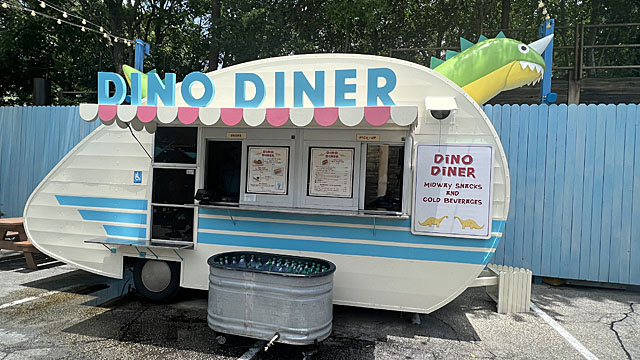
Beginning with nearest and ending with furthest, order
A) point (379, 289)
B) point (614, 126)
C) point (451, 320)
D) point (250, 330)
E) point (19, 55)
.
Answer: point (250, 330) → point (379, 289) → point (451, 320) → point (614, 126) → point (19, 55)

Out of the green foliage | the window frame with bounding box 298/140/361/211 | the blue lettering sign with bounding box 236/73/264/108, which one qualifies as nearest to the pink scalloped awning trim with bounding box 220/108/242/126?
the blue lettering sign with bounding box 236/73/264/108

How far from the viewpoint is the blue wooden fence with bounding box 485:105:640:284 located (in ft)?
22.1

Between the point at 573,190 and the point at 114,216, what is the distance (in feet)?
23.4

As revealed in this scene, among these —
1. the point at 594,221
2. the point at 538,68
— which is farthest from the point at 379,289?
the point at 594,221

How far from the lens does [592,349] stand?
15.4 feet

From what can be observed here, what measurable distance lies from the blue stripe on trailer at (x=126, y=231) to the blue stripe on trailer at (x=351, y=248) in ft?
2.72

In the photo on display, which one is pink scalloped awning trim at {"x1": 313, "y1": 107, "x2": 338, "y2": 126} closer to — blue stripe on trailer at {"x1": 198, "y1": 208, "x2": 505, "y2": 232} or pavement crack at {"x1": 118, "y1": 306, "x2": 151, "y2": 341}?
blue stripe on trailer at {"x1": 198, "y1": 208, "x2": 505, "y2": 232}

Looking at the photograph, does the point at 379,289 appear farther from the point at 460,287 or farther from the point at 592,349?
the point at 592,349

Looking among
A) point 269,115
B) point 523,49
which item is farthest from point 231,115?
point 523,49

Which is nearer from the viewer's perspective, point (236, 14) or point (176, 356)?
point (176, 356)

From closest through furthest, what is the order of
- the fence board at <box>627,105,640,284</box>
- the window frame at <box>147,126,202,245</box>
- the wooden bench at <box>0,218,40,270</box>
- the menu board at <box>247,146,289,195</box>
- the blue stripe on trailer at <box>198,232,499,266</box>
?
1. the blue stripe on trailer at <box>198,232,499,266</box>
2. the menu board at <box>247,146,289,195</box>
3. the window frame at <box>147,126,202,245</box>
4. the fence board at <box>627,105,640,284</box>
5. the wooden bench at <box>0,218,40,270</box>

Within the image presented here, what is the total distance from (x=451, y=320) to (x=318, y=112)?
131 inches

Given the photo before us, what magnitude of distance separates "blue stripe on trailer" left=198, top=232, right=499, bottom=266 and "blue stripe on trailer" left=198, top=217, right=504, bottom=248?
0.30 ft

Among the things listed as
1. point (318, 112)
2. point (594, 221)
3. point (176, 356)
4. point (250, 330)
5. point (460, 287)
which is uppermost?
point (318, 112)
